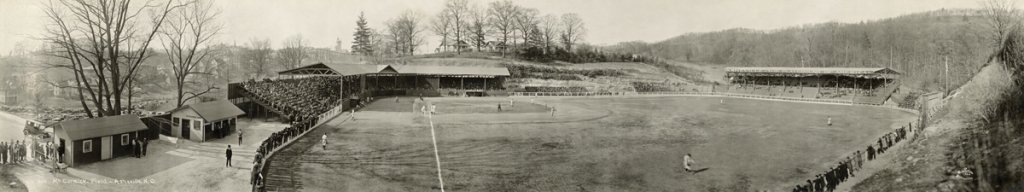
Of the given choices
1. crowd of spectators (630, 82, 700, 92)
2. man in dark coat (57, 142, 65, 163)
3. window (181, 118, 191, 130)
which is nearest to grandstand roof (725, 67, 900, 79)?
crowd of spectators (630, 82, 700, 92)

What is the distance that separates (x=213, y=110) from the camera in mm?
23328

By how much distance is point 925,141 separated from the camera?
19828 mm

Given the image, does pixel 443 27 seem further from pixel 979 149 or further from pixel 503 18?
pixel 979 149

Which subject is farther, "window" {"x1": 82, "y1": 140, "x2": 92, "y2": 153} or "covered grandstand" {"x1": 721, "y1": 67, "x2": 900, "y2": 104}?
"covered grandstand" {"x1": 721, "y1": 67, "x2": 900, "y2": 104}

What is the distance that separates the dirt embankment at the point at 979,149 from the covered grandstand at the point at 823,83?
32.2m

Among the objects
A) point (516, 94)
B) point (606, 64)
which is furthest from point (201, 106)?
point (606, 64)

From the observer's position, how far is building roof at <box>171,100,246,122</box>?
872 inches

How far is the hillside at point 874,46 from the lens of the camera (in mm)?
41875

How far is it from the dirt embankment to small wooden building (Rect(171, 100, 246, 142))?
76.2ft

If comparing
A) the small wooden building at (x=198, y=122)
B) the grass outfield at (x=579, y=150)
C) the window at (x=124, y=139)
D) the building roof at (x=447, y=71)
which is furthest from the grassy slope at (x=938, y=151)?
the building roof at (x=447, y=71)

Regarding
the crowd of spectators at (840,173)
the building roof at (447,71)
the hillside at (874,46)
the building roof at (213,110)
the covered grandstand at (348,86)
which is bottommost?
the crowd of spectators at (840,173)

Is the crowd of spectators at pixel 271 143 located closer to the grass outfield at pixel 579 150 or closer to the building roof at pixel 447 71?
the grass outfield at pixel 579 150

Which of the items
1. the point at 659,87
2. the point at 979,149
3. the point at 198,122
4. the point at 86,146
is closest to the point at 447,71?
the point at 659,87

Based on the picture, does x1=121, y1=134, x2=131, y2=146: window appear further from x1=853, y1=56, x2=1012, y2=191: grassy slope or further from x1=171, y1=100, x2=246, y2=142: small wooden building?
x1=853, y1=56, x2=1012, y2=191: grassy slope
